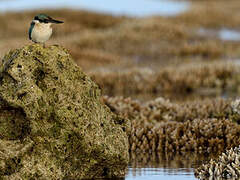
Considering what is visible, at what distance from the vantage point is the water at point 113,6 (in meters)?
50.1

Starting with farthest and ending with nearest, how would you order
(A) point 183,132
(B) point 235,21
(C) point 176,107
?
1. (B) point 235,21
2. (C) point 176,107
3. (A) point 183,132

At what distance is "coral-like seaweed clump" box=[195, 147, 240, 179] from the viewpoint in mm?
8828

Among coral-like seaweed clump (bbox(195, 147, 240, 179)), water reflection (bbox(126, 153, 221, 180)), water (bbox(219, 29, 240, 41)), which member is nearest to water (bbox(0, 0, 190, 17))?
water (bbox(219, 29, 240, 41))

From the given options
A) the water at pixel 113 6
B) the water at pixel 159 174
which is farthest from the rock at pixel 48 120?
the water at pixel 113 6

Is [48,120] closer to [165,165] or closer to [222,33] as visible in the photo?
[165,165]

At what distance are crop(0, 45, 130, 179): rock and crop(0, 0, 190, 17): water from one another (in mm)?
38806

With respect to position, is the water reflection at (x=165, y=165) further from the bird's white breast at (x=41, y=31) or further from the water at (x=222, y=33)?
the water at (x=222, y=33)

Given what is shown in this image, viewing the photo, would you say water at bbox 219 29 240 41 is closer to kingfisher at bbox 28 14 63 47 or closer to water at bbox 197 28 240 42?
water at bbox 197 28 240 42

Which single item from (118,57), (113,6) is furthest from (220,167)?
(113,6)

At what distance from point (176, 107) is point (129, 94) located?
749 cm

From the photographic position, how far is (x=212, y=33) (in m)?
37.4

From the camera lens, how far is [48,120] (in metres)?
8.83

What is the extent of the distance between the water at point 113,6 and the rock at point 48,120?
38.8 meters

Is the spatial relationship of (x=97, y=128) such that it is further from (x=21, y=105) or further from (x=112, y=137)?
(x=21, y=105)
